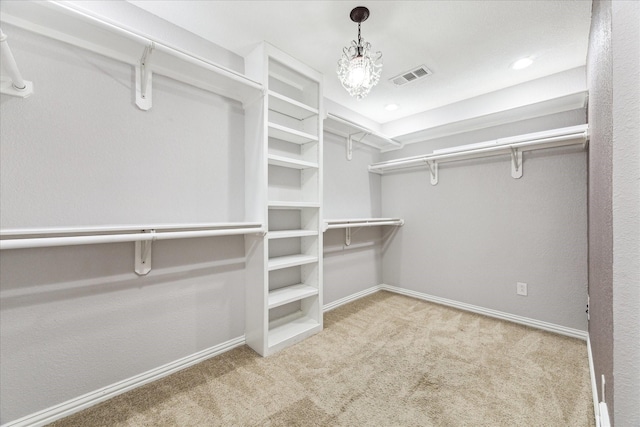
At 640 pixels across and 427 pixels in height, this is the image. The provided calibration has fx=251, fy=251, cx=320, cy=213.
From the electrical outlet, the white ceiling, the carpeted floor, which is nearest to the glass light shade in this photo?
the white ceiling

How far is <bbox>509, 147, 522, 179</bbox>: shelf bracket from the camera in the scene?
243 cm

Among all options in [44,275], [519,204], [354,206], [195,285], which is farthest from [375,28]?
[44,275]

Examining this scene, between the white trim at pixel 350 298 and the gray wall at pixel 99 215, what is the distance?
1174 millimetres

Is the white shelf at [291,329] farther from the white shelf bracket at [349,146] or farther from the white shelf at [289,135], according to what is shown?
the white shelf bracket at [349,146]

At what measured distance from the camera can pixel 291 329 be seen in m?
2.20

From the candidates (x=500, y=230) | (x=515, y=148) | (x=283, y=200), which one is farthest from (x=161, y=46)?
(x=500, y=230)

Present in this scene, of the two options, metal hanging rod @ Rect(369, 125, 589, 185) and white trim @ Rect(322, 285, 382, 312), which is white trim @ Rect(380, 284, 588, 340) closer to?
white trim @ Rect(322, 285, 382, 312)

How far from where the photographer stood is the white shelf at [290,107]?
2.05 metres

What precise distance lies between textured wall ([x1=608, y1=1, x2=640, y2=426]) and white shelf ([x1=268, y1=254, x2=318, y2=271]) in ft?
5.70

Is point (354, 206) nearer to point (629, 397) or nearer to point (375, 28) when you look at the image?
point (375, 28)

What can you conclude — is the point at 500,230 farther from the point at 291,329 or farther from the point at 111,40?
the point at 111,40

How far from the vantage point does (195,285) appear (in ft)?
6.00

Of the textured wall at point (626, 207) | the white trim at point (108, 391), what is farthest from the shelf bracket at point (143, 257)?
the textured wall at point (626, 207)

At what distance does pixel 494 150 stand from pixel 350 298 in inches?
87.2
